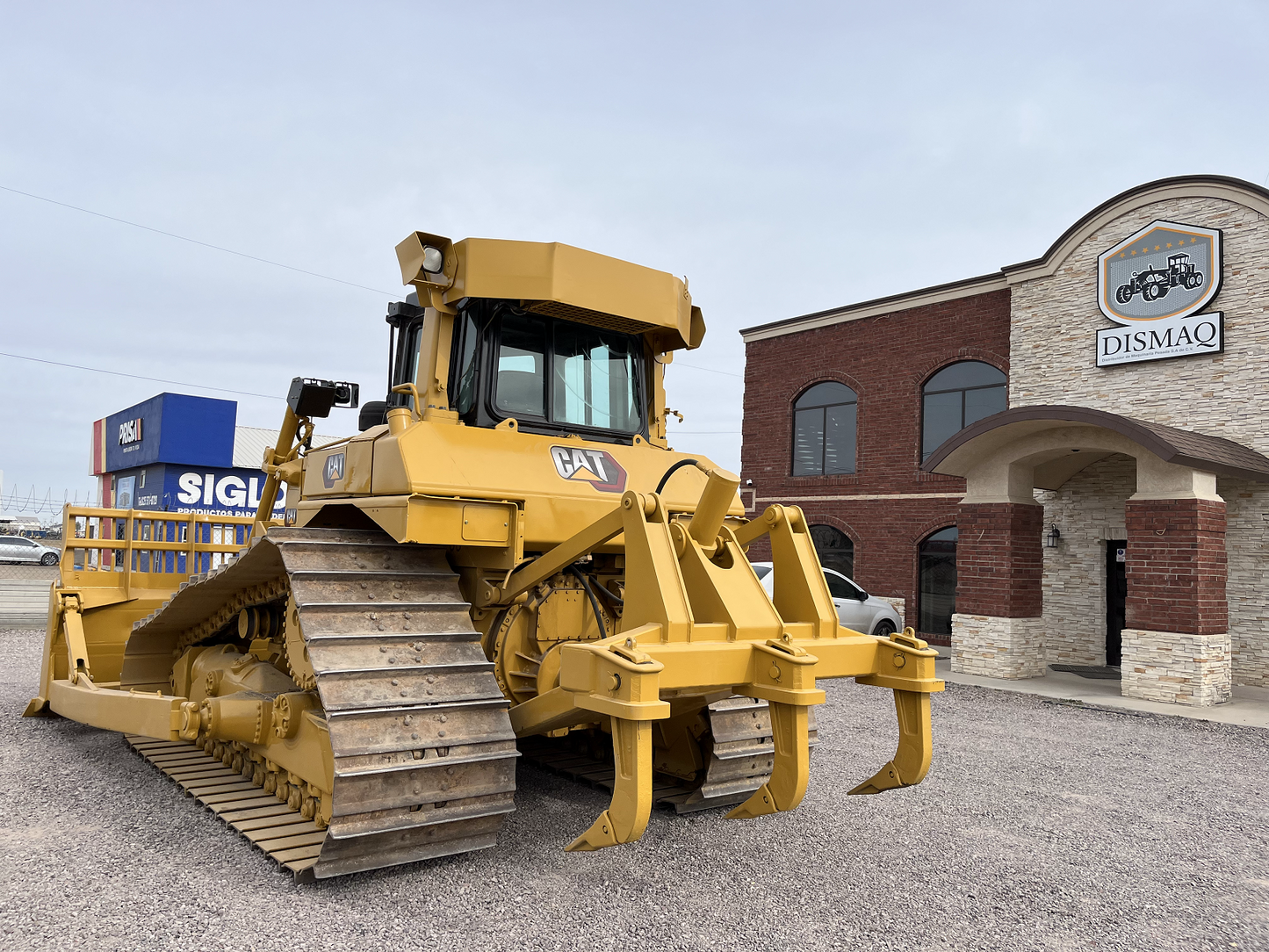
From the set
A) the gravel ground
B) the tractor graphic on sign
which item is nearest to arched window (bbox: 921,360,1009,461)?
the tractor graphic on sign

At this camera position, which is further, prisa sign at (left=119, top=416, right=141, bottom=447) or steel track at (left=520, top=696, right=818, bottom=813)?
prisa sign at (left=119, top=416, right=141, bottom=447)

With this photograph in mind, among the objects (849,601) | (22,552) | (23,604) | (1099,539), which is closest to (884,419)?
(849,601)

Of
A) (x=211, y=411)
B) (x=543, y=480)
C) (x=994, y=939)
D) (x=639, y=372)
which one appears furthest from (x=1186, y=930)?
(x=211, y=411)

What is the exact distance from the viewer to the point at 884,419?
17.4 meters

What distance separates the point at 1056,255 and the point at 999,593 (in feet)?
19.0

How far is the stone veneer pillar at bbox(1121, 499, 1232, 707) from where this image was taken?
10688 millimetres

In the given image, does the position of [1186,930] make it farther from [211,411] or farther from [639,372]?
[211,411]

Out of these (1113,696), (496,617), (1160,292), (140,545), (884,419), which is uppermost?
(1160,292)

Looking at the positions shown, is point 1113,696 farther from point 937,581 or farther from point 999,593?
point 937,581

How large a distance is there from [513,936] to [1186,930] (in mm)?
2889

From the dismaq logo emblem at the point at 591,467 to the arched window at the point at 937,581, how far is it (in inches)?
492

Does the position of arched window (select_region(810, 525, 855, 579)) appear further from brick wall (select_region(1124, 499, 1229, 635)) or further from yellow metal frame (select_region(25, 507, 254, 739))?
yellow metal frame (select_region(25, 507, 254, 739))

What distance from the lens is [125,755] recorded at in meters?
6.36

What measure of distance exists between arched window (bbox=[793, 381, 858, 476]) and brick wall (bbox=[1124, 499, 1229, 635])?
7.10 m
